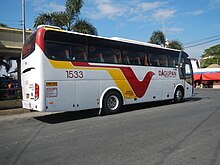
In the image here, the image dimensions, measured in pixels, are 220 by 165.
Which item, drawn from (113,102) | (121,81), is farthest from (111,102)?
(121,81)

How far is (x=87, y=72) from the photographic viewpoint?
9352 mm

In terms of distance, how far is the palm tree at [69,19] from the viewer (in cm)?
1764

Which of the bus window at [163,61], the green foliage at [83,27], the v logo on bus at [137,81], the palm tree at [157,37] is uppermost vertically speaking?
the palm tree at [157,37]

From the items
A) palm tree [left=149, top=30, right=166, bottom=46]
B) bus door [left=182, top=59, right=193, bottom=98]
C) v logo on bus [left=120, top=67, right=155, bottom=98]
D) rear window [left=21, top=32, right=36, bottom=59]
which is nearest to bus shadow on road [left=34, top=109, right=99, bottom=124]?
v logo on bus [left=120, top=67, right=155, bottom=98]

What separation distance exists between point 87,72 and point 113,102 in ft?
6.56

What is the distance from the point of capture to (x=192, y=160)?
14.2 ft

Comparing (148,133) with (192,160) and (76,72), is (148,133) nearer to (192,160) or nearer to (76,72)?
(192,160)

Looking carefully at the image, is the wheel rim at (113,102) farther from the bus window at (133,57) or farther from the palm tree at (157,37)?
the palm tree at (157,37)

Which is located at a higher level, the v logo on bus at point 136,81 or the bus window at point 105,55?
the bus window at point 105,55

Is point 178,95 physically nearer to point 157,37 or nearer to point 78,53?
point 78,53

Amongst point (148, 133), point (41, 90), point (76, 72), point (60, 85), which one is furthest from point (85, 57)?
point (148, 133)

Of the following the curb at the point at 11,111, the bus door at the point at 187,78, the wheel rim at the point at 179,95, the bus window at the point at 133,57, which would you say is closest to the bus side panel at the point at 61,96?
the bus window at the point at 133,57

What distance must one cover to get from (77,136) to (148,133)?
1953mm

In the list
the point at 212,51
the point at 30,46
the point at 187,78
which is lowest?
the point at 187,78
